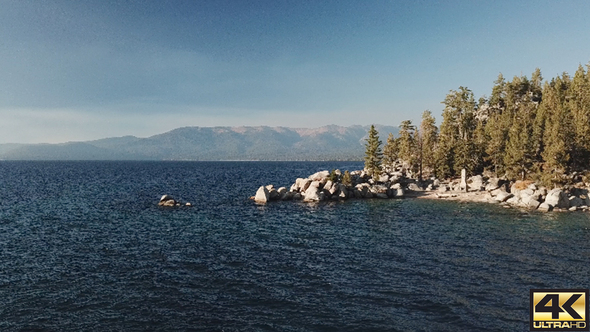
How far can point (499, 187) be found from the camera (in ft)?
272

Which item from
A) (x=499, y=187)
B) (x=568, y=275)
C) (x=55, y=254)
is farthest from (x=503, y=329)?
(x=499, y=187)

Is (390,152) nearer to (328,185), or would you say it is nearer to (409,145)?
(409,145)

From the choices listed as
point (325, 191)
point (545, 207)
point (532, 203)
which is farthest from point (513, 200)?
point (325, 191)

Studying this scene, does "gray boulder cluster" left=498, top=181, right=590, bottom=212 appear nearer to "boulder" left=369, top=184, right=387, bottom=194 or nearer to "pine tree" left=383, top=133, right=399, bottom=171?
"boulder" left=369, top=184, right=387, bottom=194

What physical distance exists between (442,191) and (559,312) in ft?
225

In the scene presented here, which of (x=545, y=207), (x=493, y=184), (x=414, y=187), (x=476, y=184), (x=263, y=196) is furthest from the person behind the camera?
(x=414, y=187)

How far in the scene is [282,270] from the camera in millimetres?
30641

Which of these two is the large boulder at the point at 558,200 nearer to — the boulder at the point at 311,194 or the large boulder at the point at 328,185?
the large boulder at the point at 328,185

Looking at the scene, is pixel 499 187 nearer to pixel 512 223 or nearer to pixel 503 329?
pixel 512 223

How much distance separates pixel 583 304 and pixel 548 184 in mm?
60994

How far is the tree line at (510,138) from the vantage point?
77.0m

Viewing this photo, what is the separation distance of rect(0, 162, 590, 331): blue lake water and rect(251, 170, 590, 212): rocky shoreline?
8.28 metres

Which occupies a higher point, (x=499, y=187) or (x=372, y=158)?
(x=372, y=158)

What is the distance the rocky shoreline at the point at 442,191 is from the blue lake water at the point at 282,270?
828 centimetres
